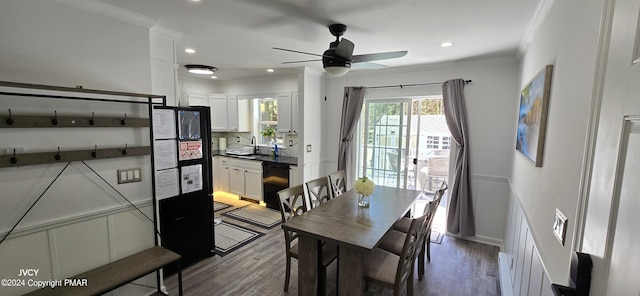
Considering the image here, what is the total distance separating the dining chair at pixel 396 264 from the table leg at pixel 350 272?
4.3 inches

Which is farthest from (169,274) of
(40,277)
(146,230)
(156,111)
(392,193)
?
(392,193)

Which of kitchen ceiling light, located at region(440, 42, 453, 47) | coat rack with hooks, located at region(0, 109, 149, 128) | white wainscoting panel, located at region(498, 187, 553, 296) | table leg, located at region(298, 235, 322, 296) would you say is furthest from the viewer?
kitchen ceiling light, located at region(440, 42, 453, 47)

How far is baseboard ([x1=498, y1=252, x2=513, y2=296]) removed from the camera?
2321 mm

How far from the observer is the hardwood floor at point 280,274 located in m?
2.53

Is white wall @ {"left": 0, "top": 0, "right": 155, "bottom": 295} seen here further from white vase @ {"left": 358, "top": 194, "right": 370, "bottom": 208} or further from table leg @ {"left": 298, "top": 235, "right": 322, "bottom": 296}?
white vase @ {"left": 358, "top": 194, "right": 370, "bottom": 208}

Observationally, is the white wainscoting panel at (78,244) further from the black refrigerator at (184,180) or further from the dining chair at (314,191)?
the dining chair at (314,191)

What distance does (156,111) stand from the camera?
240 cm

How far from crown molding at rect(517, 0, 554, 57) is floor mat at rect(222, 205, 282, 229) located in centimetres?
380

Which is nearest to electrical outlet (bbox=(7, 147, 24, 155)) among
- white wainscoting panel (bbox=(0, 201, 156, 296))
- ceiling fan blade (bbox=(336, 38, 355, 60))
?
white wainscoting panel (bbox=(0, 201, 156, 296))

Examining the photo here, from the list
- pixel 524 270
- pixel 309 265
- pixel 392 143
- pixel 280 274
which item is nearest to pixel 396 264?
pixel 309 265

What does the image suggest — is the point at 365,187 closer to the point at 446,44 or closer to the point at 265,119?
the point at 446,44

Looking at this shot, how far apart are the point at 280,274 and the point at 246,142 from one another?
361cm

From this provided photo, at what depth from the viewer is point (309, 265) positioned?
2158 mm

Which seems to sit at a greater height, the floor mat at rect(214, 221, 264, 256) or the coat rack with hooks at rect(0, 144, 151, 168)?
the coat rack with hooks at rect(0, 144, 151, 168)
